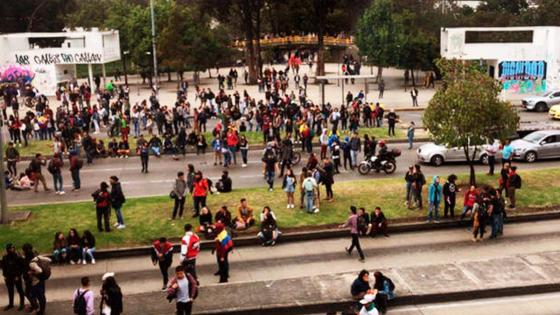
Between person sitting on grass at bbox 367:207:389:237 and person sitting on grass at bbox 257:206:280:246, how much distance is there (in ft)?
8.78

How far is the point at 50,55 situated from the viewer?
51406 millimetres

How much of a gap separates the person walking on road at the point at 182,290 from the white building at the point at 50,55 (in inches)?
1632

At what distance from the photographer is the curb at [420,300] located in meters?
14.4

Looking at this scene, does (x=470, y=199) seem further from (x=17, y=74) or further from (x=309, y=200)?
(x=17, y=74)

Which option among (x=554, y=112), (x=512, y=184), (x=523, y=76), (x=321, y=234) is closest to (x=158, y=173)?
(x=321, y=234)

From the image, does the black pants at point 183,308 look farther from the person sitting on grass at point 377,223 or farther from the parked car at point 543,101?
the parked car at point 543,101

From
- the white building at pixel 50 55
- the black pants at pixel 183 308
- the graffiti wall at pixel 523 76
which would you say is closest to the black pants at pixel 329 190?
the black pants at pixel 183 308

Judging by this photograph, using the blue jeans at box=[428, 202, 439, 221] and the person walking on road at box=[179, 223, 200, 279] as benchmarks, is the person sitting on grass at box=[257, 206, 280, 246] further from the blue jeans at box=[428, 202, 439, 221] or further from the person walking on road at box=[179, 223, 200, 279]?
the blue jeans at box=[428, 202, 439, 221]

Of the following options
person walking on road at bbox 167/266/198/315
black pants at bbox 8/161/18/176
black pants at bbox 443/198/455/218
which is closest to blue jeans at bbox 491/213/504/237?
black pants at bbox 443/198/455/218

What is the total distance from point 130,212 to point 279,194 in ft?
16.2

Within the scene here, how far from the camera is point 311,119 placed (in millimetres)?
33031

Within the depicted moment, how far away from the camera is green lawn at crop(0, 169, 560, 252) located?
1908 cm

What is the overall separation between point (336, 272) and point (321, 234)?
107 inches

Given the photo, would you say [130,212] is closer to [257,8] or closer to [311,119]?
[311,119]
